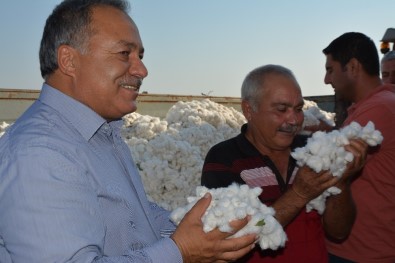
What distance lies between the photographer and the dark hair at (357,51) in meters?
3.92

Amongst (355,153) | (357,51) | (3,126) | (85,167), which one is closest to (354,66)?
(357,51)

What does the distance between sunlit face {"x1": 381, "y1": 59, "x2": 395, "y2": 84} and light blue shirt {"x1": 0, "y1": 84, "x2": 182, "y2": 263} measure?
15.8ft

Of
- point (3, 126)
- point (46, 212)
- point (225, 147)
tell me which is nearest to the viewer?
point (46, 212)

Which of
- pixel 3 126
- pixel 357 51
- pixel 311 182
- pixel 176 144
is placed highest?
pixel 357 51

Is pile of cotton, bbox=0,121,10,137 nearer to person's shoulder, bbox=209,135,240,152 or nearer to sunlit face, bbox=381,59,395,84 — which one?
person's shoulder, bbox=209,135,240,152

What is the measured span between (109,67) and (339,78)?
2.62m

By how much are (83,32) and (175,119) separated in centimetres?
467

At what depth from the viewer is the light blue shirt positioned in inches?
59.2

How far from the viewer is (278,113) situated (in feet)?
9.92

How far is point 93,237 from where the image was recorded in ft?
5.16

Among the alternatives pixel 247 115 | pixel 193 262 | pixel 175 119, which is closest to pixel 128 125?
pixel 175 119

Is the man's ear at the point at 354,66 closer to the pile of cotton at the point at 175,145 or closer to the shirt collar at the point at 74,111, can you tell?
the pile of cotton at the point at 175,145

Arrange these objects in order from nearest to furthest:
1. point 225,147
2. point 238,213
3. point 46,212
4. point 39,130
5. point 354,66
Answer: point 46,212 < point 39,130 < point 238,213 < point 225,147 < point 354,66

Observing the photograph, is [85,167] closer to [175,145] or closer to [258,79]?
[258,79]
